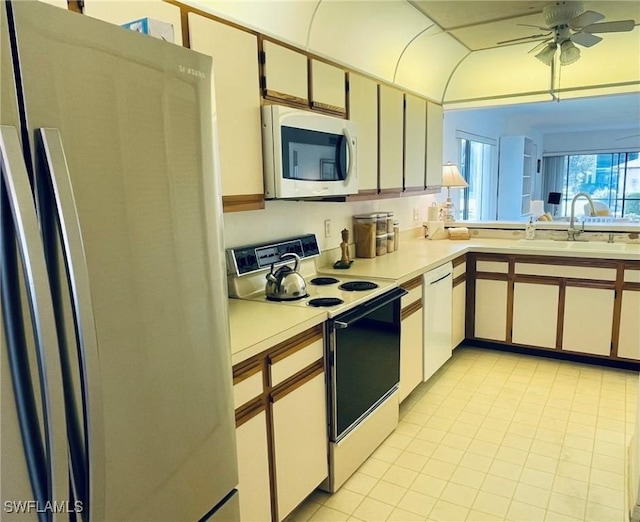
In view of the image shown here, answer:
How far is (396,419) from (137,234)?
2207 mm

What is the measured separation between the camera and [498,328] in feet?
13.1

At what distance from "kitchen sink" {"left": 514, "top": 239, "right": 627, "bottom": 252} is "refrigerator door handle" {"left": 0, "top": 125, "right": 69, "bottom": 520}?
3.65 meters

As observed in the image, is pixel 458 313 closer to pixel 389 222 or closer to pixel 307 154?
pixel 389 222

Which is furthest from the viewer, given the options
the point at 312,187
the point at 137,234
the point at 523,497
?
the point at 312,187

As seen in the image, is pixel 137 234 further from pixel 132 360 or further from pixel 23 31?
pixel 23 31

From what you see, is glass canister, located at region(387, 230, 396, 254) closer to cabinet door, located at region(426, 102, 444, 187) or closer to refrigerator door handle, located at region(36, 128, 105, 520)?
cabinet door, located at region(426, 102, 444, 187)

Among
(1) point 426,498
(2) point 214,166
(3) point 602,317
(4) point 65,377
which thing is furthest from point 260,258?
(3) point 602,317

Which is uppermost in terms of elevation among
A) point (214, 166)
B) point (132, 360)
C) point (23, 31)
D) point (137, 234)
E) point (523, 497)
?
point (23, 31)

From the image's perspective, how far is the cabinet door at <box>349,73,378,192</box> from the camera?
2.89 meters

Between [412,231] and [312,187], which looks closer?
[312,187]

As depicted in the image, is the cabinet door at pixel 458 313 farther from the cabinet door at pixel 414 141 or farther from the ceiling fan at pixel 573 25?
the ceiling fan at pixel 573 25

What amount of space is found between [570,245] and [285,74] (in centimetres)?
293

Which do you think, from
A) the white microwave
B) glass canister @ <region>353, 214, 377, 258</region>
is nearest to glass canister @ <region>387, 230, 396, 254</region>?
glass canister @ <region>353, 214, 377, 258</region>

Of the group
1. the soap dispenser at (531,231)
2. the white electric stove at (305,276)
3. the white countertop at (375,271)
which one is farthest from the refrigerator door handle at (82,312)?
the soap dispenser at (531,231)
